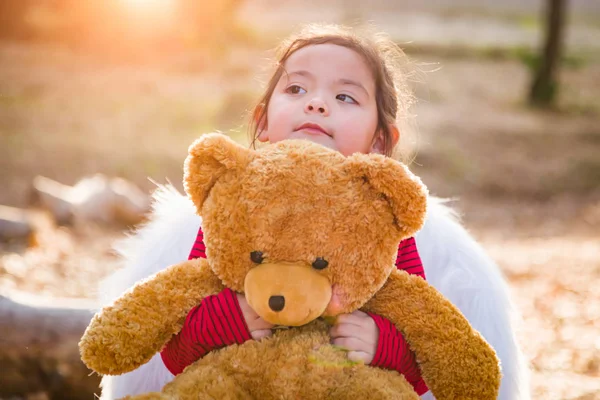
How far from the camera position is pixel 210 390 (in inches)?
54.7

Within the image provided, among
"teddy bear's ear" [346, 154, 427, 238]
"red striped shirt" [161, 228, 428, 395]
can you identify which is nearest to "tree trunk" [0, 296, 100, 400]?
"red striped shirt" [161, 228, 428, 395]

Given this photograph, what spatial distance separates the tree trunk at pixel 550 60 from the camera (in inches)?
447

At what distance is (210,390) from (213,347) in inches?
5.6

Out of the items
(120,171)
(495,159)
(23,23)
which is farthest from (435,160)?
(23,23)

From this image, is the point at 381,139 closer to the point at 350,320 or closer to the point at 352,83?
the point at 352,83

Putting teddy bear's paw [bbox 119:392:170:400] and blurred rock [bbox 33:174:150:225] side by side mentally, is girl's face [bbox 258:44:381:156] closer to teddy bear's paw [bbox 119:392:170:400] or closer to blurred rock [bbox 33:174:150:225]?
teddy bear's paw [bbox 119:392:170:400]

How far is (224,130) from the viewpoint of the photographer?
849 cm

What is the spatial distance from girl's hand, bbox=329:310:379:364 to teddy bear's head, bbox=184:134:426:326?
0.06m

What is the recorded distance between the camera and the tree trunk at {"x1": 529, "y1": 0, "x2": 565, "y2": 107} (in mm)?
11352

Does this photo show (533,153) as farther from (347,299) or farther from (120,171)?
(347,299)

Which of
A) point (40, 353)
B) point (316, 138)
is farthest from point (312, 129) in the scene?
point (40, 353)

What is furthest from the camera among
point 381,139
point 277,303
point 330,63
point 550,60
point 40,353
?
point 550,60

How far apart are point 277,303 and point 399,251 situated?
1.88 ft

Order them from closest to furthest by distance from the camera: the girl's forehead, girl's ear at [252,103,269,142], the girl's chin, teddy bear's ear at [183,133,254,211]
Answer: teddy bear's ear at [183,133,254,211], the girl's chin, the girl's forehead, girl's ear at [252,103,269,142]
